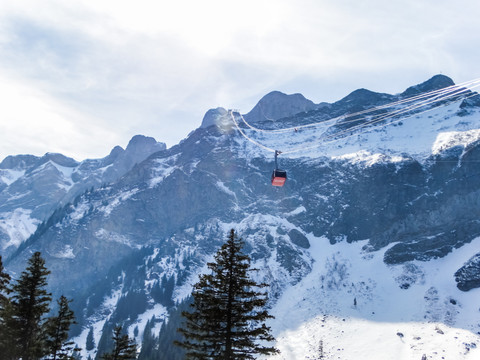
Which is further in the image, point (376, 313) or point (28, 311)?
point (376, 313)

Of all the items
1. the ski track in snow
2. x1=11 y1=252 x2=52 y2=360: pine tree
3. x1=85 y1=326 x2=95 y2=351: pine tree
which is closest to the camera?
x1=11 y1=252 x2=52 y2=360: pine tree

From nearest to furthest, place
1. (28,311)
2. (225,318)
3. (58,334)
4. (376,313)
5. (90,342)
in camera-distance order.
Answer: (225,318) < (28,311) < (58,334) < (376,313) < (90,342)

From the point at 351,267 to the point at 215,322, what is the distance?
169096 mm

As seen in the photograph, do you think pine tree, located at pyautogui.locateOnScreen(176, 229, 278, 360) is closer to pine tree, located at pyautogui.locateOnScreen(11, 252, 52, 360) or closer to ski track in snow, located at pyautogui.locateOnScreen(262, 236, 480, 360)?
pine tree, located at pyautogui.locateOnScreen(11, 252, 52, 360)

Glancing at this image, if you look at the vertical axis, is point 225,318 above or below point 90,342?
below

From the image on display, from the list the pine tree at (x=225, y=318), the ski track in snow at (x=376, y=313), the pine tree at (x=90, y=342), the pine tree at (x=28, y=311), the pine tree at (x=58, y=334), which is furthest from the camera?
the pine tree at (x=90, y=342)

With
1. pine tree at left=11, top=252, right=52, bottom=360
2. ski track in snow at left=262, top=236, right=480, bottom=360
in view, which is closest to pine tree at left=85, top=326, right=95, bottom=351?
ski track in snow at left=262, top=236, right=480, bottom=360

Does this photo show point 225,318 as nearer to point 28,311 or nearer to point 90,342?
point 28,311

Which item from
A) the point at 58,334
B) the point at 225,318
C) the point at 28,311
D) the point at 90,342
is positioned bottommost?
the point at 225,318

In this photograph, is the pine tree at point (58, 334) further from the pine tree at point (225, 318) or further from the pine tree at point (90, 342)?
the pine tree at point (90, 342)

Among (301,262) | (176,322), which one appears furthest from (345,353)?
(301,262)

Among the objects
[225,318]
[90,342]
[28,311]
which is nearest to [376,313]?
[90,342]

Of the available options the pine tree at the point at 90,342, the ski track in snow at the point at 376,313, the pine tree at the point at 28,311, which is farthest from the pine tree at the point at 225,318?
the pine tree at the point at 90,342

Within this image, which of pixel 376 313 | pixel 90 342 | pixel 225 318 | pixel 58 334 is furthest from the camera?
pixel 90 342
